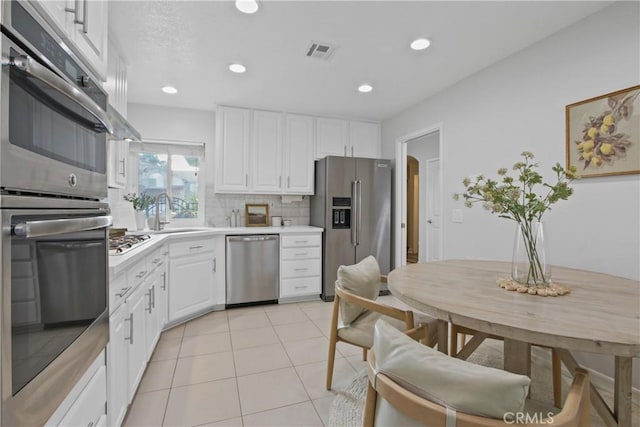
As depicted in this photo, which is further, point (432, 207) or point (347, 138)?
point (432, 207)

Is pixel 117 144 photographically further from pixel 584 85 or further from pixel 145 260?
pixel 584 85

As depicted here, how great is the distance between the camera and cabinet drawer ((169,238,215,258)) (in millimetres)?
2855

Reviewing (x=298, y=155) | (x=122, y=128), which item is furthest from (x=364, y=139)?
(x=122, y=128)

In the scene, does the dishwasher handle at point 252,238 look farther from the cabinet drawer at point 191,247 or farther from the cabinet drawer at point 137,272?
the cabinet drawer at point 137,272

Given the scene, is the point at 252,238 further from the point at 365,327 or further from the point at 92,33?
the point at 92,33

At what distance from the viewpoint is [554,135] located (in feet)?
7.22

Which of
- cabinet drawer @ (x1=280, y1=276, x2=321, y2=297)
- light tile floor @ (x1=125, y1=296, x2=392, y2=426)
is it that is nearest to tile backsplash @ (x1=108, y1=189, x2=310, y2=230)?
cabinet drawer @ (x1=280, y1=276, x2=321, y2=297)

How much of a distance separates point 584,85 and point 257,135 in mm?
3192

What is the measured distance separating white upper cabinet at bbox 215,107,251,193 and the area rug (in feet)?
8.75

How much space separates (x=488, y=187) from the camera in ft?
4.74

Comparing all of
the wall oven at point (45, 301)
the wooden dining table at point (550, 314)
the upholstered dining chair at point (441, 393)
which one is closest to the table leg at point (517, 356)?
the wooden dining table at point (550, 314)

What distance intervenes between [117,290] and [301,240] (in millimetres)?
2419

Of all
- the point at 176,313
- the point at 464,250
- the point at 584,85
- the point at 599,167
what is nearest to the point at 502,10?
the point at 584,85

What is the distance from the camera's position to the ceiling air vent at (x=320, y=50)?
2.35 meters
